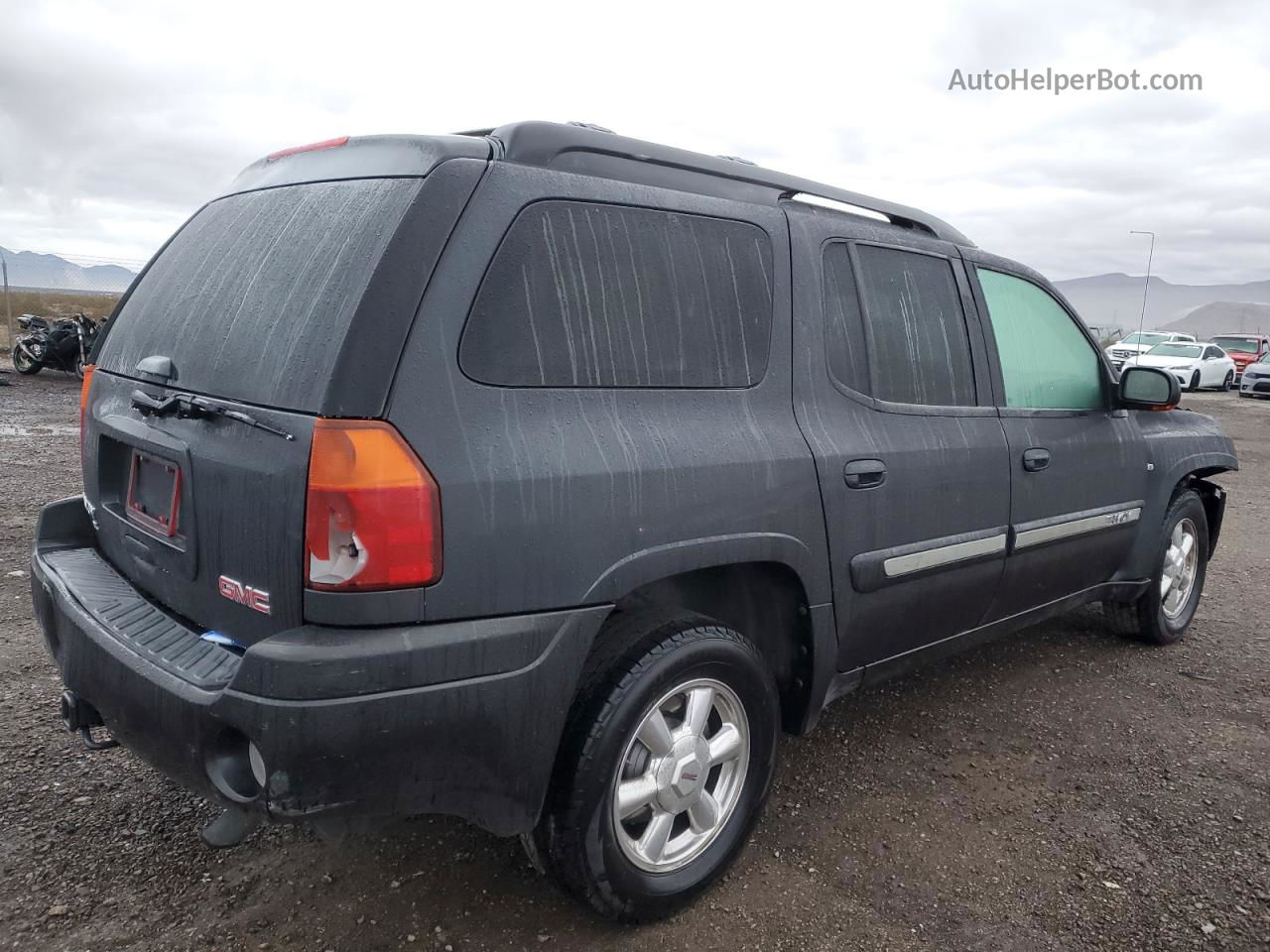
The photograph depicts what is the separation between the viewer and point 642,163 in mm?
2461

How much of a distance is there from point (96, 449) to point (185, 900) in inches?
48.1

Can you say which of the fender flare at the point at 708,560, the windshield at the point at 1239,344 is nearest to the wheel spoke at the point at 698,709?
the fender flare at the point at 708,560

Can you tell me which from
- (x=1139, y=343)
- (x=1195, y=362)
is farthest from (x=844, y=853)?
(x=1139, y=343)

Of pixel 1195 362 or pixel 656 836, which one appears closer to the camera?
pixel 656 836

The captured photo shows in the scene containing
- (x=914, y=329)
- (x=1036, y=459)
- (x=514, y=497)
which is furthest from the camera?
(x=1036, y=459)

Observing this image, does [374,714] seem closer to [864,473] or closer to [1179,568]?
[864,473]

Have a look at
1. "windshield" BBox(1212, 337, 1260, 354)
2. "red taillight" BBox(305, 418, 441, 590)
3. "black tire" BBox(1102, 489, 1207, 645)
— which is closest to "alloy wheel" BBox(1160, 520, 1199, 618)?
"black tire" BBox(1102, 489, 1207, 645)

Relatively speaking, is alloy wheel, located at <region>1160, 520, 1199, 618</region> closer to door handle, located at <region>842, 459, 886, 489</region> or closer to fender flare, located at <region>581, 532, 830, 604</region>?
door handle, located at <region>842, 459, 886, 489</region>

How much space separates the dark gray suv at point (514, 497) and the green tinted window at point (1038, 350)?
1.74 feet

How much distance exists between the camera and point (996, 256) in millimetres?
3670

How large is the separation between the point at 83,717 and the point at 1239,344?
121 ft

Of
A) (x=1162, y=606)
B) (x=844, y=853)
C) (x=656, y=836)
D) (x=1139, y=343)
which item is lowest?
(x=844, y=853)

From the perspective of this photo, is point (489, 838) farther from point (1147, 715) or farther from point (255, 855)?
point (1147, 715)

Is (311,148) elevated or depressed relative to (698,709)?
elevated
